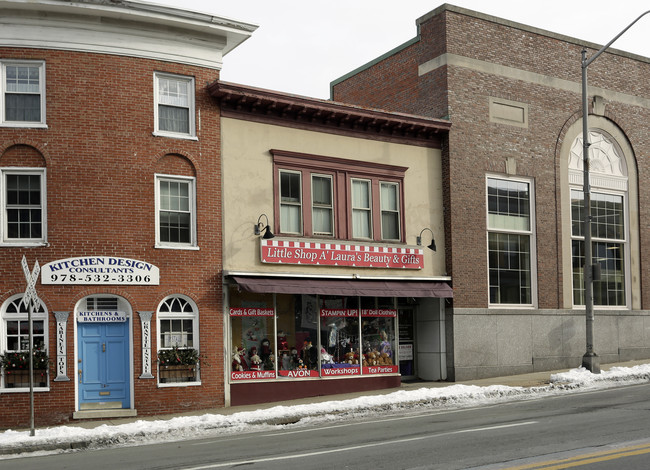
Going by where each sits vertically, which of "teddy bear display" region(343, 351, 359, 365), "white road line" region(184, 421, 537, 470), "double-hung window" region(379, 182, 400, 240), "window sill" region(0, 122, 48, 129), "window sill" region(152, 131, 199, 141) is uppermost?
"window sill" region(0, 122, 48, 129)

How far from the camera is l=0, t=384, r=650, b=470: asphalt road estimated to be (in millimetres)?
10375

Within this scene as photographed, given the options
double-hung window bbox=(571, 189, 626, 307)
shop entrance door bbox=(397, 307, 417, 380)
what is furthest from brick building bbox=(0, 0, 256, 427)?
double-hung window bbox=(571, 189, 626, 307)

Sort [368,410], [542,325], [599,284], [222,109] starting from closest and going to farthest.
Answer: [368,410], [222,109], [542,325], [599,284]

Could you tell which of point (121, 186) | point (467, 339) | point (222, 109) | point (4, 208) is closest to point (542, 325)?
point (467, 339)

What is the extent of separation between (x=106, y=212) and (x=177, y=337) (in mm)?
3469

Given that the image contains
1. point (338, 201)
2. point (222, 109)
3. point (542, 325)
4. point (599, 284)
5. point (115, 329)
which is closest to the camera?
point (115, 329)

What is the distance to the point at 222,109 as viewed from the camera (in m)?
20.8

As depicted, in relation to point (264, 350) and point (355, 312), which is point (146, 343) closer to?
point (264, 350)

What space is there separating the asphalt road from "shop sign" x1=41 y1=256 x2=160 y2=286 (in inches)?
219

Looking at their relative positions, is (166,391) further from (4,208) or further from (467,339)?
(467,339)

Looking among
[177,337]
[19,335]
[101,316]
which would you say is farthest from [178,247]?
[19,335]

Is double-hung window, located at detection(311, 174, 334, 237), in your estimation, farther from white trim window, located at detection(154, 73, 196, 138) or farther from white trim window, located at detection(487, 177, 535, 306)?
white trim window, located at detection(487, 177, 535, 306)

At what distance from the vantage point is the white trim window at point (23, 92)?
19000 millimetres

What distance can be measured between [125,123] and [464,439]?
11559 mm
